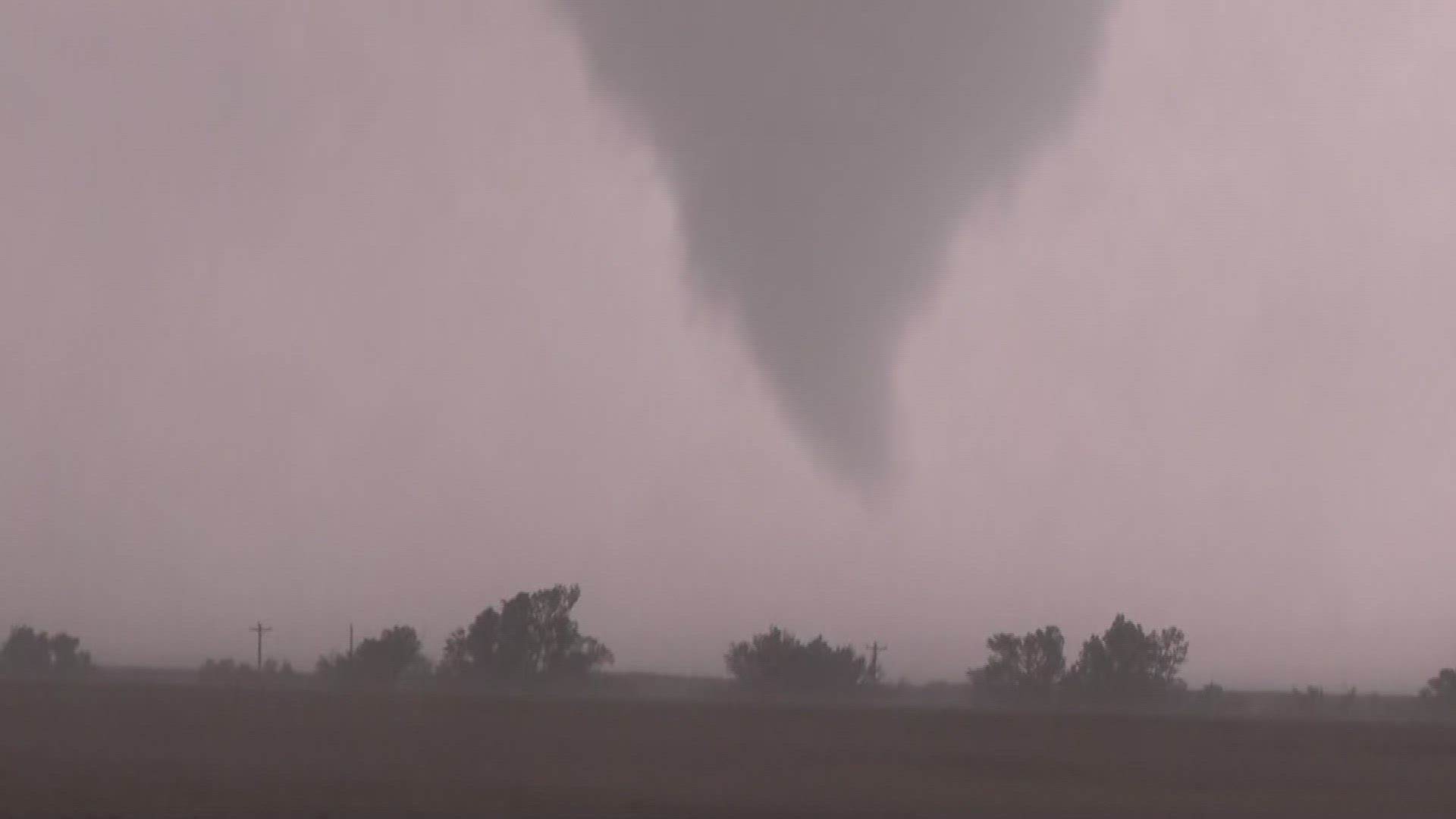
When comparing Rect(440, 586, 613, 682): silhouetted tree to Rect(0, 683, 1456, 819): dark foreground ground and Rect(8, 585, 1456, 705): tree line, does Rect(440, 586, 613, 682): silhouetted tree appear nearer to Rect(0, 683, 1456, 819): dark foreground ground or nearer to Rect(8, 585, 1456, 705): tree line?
Rect(8, 585, 1456, 705): tree line

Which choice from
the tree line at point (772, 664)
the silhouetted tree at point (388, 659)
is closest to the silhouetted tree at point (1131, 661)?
the tree line at point (772, 664)

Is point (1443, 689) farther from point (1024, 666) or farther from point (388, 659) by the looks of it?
point (388, 659)

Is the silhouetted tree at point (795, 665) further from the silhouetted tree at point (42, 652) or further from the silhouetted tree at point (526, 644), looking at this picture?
the silhouetted tree at point (42, 652)

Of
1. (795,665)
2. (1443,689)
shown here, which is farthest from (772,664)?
(1443,689)

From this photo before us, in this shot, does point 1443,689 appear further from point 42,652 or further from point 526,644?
point 42,652

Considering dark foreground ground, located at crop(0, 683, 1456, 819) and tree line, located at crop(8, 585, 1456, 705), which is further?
tree line, located at crop(8, 585, 1456, 705)

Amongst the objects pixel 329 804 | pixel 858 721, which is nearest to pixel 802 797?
pixel 329 804

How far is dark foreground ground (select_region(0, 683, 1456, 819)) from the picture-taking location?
27.8 metres

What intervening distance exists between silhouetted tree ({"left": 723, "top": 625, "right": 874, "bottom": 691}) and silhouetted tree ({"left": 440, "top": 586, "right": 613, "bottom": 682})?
433 inches

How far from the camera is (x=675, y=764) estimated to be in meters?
35.5

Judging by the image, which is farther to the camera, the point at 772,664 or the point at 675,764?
the point at 772,664

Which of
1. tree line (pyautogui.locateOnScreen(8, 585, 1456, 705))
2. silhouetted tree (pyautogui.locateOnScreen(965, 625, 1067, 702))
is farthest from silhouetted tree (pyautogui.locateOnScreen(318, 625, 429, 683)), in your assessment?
silhouetted tree (pyautogui.locateOnScreen(965, 625, 1067, 702))

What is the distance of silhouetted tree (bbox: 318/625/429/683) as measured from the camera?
115 m

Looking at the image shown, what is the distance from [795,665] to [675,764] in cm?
7625
